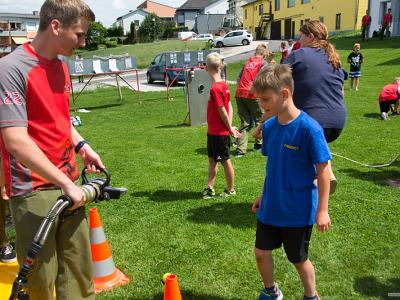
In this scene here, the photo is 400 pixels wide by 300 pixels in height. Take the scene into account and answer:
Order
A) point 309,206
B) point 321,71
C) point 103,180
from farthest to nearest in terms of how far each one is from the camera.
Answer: point 321,71, point 309,206, point 103,180

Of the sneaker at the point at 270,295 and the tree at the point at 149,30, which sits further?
the tree at the point at 149,30

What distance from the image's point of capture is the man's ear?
7.32ft

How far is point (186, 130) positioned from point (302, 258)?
7.94 m

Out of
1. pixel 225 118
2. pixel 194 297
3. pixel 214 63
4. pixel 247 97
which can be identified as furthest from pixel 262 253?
pixel 247 97

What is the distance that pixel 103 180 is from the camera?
2.62 m

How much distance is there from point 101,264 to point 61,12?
2257 millimetres

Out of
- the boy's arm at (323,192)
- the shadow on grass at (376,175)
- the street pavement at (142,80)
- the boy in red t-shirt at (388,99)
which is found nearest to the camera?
the boy's arm at (323,192)

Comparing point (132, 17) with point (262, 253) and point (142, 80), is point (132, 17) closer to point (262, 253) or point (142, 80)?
point (142, 80)

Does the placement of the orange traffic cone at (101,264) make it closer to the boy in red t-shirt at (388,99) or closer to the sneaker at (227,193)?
the sneaker at (227,193)

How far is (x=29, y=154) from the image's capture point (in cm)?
216

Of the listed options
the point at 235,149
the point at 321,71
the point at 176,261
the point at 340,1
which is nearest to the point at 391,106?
the point at 235,149

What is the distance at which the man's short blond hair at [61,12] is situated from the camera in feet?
7.29

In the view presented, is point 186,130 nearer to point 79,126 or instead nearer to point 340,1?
point 79,126

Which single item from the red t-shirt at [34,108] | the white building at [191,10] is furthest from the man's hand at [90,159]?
the white building at [191,10]
